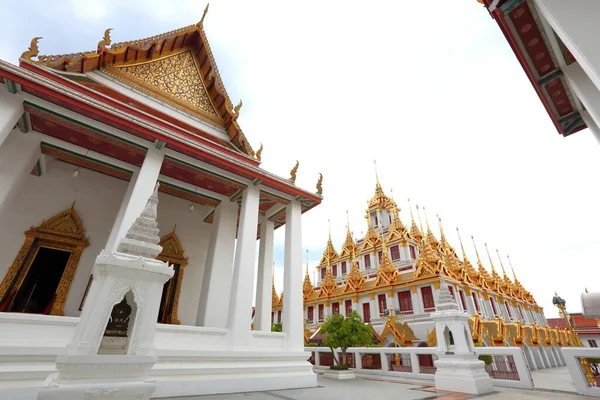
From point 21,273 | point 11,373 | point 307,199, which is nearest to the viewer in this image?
point 11,373

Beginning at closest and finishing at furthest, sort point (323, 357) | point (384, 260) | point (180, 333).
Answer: point (180, 333) < point (323, 357) < point (384, 260)

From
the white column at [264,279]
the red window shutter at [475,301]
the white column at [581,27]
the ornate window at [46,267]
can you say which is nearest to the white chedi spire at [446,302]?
the white column at [264,279]

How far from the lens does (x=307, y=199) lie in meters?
7.39

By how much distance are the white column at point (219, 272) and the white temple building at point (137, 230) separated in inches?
1.3

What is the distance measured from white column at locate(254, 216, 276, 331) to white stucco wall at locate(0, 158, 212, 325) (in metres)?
1.69

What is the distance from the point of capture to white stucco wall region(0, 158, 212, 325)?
5.76 m

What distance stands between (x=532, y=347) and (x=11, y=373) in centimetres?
1953

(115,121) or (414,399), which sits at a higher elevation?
(115,121)

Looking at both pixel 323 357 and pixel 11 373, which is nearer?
pixel 11 373

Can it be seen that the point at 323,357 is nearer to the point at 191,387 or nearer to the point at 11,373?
the point at 191,387

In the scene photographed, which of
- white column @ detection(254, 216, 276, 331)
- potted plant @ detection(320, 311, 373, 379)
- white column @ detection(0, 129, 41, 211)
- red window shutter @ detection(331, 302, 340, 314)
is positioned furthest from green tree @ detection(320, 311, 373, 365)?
red window shutter @ detection(331, 302, 340, 314)

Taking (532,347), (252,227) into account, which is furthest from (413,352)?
(532,347)

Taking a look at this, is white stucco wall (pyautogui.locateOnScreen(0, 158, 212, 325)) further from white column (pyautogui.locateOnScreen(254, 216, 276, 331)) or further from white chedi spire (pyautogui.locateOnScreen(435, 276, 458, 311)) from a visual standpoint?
white chedi spire (pyautogui.locateOnScreen(435, 276, 458, 311))

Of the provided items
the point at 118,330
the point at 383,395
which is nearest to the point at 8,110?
the point at 118,330
